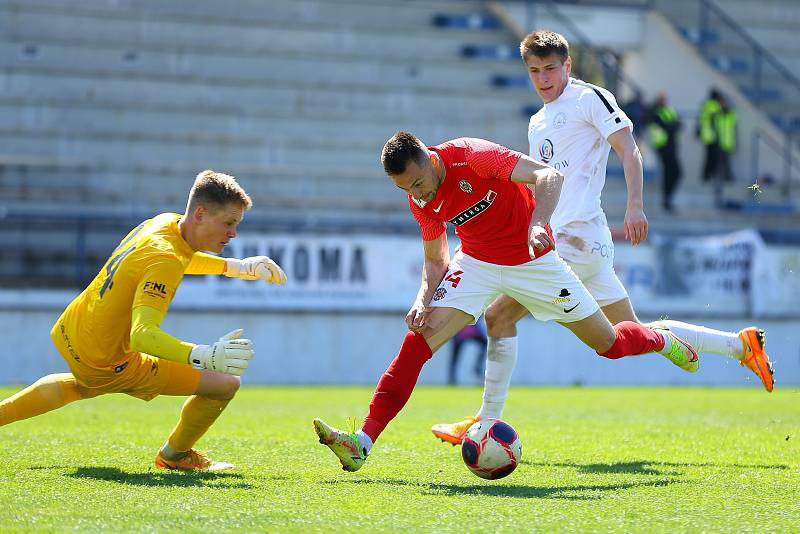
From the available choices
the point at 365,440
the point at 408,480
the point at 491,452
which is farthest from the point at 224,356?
the point at 491,452

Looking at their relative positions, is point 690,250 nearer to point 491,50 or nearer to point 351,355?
point 351,355

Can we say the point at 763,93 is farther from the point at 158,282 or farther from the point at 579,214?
the point at 158,282

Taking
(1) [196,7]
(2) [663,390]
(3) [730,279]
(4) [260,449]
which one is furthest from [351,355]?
(4) [260,449]

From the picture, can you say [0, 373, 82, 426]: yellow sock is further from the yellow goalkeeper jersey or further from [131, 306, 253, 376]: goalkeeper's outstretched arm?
[131, 306, 253, 376]: goalkeeper's outstretched arm

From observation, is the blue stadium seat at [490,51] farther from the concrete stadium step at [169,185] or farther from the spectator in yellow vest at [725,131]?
the spectator in yellow vest at [725,131]

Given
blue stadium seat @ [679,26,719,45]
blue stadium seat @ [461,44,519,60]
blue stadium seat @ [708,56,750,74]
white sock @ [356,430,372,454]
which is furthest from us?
blue stadium seat @ [679,26,719,45]

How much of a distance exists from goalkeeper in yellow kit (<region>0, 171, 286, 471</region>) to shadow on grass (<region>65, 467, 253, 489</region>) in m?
0.20

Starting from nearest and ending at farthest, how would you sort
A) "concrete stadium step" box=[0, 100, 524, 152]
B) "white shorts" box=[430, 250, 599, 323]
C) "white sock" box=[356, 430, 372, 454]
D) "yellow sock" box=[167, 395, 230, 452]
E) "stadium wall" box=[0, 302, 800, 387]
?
"white sock" box=[356, 430, 372, 454] < "yellow sock" box=[167, 395, 230, 452] < "white shorts" box=[430, 250, 599, 323] < "stadium wall" box=[0, 302, 800, 387] < "concrete stadium step" box=[0, 100, 524, 152]

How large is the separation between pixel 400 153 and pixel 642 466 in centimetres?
222

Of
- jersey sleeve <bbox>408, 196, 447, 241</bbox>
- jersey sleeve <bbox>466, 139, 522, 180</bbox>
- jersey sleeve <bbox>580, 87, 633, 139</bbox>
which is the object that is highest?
jersey sleeve <bbox>580, 87, 633, 139</bbox>

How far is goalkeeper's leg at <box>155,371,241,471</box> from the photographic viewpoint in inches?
238

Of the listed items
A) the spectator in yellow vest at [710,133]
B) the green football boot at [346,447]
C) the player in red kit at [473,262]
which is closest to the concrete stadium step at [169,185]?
the spectator in yellow vest at [710,133]

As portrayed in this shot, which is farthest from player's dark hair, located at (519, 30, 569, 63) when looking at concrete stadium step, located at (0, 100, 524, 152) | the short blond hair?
concrete stadium step, located at (0, 100, 524, 152)

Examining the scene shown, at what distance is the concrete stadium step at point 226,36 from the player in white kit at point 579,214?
13932mm
